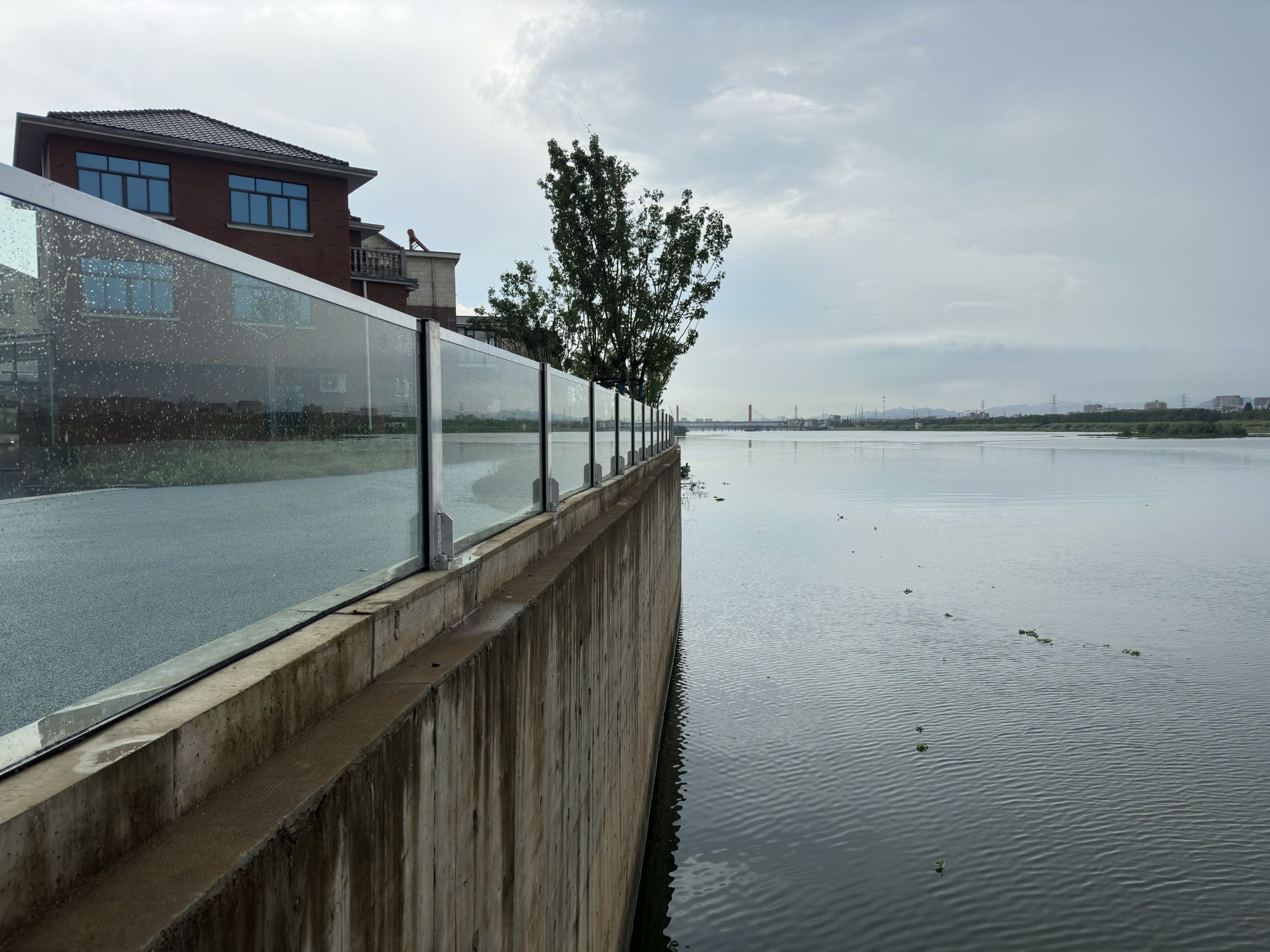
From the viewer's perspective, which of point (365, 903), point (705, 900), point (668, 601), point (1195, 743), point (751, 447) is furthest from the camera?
point (751, 447)

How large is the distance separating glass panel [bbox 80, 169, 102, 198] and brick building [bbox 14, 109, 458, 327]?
0.03 meters

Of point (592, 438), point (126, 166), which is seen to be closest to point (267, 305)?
point (592, 438)

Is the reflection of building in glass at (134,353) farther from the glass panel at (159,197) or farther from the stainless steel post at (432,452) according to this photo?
the glass panel at (159,197)

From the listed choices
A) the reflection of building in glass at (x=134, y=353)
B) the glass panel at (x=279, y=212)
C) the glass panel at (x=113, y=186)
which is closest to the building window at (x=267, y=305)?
the reflection of building in glass at (x=134, y=353)

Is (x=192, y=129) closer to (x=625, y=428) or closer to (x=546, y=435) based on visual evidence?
(x=625, y=428)

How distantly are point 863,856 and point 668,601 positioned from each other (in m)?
7.76

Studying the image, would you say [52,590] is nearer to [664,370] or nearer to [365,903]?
[365,903]

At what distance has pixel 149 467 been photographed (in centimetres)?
218

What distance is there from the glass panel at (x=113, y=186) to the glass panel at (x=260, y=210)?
3858 mm

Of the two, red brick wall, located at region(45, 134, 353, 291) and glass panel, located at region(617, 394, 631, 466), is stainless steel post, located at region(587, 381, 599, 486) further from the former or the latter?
red brick wall, located at region(45, 134, 353, 291)

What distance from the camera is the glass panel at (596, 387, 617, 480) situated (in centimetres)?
1091

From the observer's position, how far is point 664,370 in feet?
130

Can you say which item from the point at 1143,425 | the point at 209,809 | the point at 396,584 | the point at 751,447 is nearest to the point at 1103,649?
the point at 396,584

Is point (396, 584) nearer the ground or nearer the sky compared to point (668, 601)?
nearer the sky
